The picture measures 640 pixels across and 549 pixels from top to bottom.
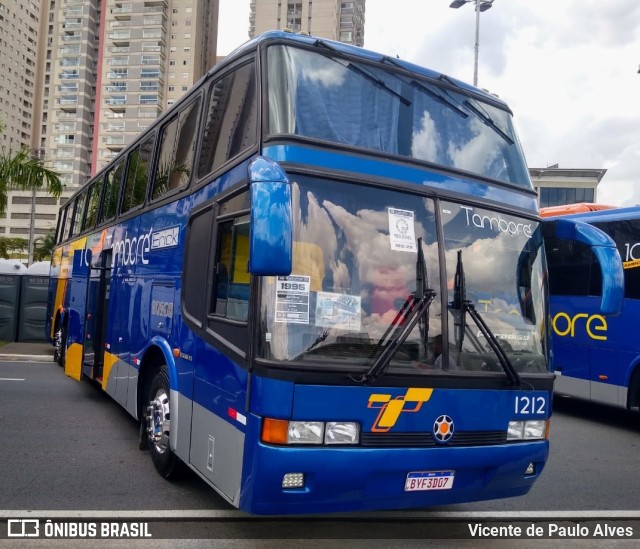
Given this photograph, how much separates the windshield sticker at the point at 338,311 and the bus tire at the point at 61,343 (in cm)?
864

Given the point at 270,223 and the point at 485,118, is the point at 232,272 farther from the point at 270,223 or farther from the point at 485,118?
the point at 485,118

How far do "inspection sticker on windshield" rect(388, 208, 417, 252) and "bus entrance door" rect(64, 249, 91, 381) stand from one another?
6.70 meters

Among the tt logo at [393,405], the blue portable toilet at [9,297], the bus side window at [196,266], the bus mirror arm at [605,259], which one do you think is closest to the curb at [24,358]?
the blue portable toilet at [9,297]

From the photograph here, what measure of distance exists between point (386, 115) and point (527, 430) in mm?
2543

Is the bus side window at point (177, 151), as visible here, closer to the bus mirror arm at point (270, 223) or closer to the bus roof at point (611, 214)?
the bus mirror arm at point (270, 223)

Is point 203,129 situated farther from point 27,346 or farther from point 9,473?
point 27,346

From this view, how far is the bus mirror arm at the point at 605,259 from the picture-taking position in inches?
189

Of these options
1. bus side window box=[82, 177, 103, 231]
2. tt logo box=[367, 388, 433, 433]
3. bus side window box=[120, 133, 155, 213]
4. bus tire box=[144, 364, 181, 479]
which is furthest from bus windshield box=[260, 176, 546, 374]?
bus side window box=[82, 177, 103, 231]

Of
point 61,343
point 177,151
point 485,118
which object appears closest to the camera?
point 485,118

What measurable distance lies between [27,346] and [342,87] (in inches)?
589

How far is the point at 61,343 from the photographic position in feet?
40.8

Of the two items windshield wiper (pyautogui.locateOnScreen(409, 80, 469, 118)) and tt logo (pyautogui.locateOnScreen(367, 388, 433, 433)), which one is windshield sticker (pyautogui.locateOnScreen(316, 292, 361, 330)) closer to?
tt logo (pyautogui.locateOnScreen(367, 388, 433, 433))

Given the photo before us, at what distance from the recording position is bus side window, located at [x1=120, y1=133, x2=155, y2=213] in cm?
762

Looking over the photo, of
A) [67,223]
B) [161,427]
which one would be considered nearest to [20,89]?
[67,223]
